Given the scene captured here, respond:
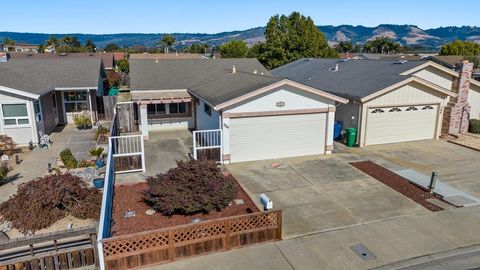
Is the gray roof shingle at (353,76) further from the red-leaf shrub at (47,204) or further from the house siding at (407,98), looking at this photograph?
the red-leaf shrub at (47,204)

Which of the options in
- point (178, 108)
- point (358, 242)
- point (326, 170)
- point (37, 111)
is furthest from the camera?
point (178, 108)

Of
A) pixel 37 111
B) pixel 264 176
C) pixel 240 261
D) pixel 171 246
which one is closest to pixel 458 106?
pixel 264 176

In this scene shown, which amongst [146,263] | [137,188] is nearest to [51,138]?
[137,188]

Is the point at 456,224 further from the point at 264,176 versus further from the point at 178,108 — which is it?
the point at 178,108

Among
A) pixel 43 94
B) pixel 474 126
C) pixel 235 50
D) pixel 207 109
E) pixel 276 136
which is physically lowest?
pixel 474 126

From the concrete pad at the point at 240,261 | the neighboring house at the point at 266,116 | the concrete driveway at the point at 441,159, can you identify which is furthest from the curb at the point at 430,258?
the neighboring house at the point at 266,116

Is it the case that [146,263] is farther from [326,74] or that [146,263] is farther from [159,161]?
[326,74]

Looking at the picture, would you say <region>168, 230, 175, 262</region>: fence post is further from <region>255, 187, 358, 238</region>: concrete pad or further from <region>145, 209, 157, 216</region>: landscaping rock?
<region>255, 187, 358, 238</region>: concrete pad
